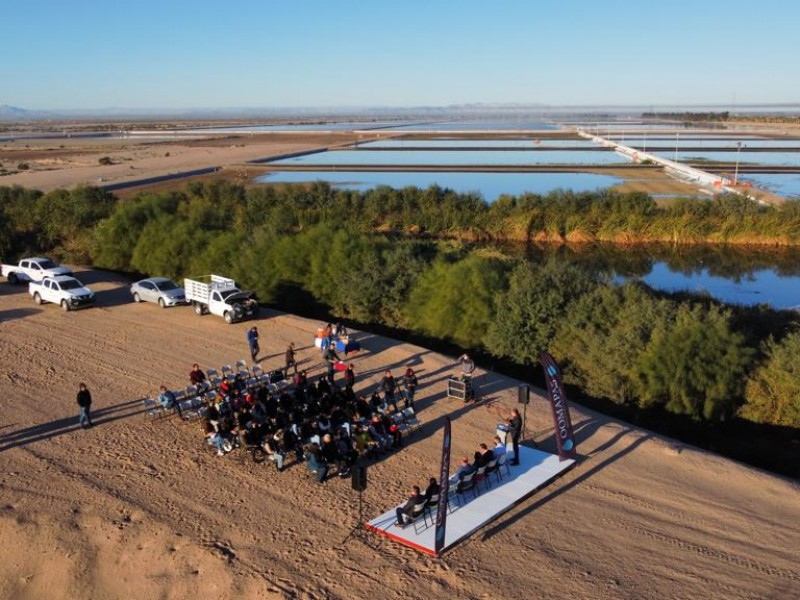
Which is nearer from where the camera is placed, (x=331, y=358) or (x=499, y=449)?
(x=499, y=449)

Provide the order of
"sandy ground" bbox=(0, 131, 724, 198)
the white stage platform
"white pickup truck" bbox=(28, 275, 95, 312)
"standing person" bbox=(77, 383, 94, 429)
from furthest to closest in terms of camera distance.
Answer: "sandy ground" bbox=(0, 131, 724, 198) < "white pickup truck" bbox=(28, 275, 95, 312) < "standing person" bbox=(77, 383, 94, 429) < the white stage platform

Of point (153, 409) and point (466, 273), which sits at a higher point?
point (466, 273)

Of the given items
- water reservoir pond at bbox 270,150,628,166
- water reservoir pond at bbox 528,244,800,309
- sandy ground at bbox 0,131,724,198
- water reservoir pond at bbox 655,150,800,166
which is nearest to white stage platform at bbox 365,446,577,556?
water reservoir pond at bbox 528,244,800,309

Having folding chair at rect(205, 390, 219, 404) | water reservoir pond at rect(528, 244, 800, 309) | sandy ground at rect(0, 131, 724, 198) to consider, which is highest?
sandy ground at rect(0, 131, 724, 198)

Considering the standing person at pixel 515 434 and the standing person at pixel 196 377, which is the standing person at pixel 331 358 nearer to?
the standing person at pixel 196 377

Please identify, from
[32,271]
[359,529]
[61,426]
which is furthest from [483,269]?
[32,271]

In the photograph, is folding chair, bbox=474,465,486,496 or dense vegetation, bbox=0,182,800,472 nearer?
folding chair, bbox=474,465,486,496

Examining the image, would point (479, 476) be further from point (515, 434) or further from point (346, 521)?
point (346, 521)

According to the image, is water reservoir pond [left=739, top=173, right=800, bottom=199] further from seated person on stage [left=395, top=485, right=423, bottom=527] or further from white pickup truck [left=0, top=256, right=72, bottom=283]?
seated person on stage [left=395, top=485, right=423, bottom=527]
